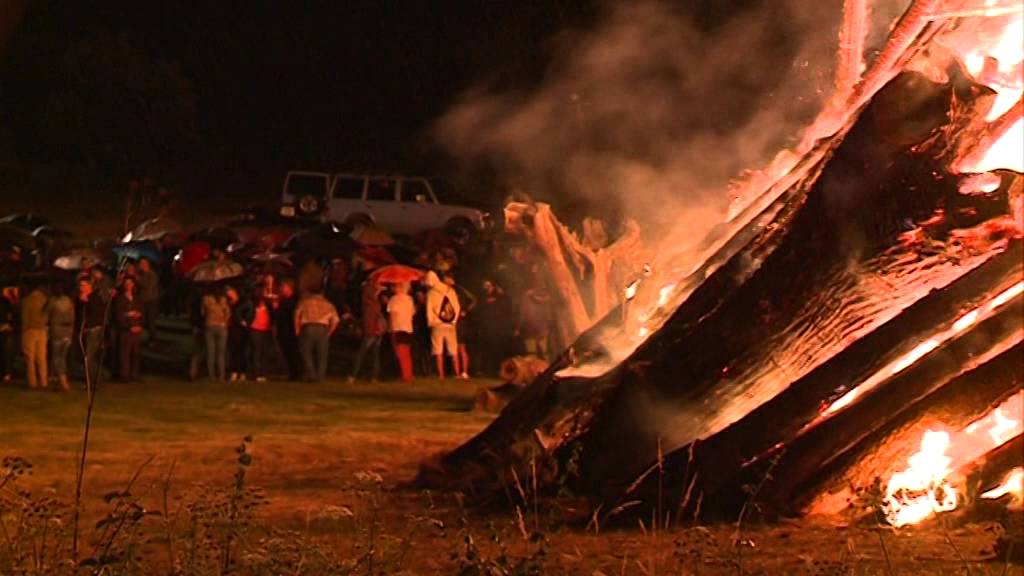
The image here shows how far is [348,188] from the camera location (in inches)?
1220

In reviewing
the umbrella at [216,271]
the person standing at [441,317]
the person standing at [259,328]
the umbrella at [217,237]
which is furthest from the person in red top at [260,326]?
the umbrella at [217,237]

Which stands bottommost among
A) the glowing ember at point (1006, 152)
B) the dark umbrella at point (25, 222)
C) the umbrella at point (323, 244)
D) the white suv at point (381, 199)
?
the glowing ember at point (1006, 152)

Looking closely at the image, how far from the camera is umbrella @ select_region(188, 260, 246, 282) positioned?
1766 cm

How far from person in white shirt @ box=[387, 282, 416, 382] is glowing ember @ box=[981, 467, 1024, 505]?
1009cm

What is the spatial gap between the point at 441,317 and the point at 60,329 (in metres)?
4.49

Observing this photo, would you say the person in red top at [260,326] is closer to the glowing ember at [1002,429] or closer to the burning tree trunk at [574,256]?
the burning tree trunk at [574,256]

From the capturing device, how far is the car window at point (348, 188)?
30.8 meters

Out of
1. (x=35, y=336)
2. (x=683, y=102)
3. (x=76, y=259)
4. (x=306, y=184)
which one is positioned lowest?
(x=35, y=336)

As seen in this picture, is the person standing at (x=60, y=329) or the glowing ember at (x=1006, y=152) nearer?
the glowing ember at (x=1006, y=152)

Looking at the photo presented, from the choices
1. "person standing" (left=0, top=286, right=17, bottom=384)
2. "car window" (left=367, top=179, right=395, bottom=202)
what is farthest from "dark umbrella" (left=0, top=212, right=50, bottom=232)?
"person standing" (left=0, top=286, right=17, bottom=384)

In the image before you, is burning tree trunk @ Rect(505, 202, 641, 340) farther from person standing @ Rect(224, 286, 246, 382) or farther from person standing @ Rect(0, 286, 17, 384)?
person standing @ Rect(0, 286, 17, 384)

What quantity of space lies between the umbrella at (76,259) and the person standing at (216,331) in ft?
8.17

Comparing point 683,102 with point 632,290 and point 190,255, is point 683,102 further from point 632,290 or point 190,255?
point 190,255

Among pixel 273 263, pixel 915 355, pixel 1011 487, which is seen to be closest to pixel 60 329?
pixel 273 263
